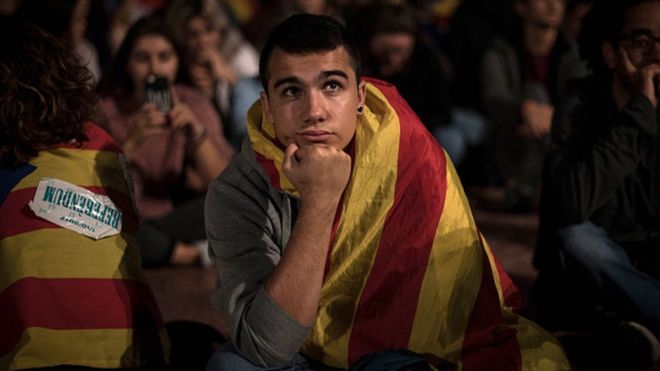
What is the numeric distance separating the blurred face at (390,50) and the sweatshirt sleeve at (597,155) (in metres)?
1.86

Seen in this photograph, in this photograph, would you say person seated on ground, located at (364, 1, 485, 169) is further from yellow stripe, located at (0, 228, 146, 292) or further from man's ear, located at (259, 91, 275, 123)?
yellow stripe, located at (0, 228, 146, 292)

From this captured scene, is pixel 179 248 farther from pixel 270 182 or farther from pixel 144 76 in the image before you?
pixel 270 182

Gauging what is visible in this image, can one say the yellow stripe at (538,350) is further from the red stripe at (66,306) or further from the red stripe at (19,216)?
the red stripe at (19,216)

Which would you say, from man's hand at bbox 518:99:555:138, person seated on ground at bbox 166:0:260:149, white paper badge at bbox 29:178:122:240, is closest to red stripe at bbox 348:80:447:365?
white paper badge at bbox 29:178:122:240

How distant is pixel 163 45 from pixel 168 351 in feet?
5.46

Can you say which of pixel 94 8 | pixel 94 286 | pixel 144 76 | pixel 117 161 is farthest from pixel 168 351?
pixel 94 8

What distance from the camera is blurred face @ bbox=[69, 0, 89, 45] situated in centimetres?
430

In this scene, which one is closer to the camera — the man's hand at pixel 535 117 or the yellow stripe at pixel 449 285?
the yellow stripe at pixel 449 285

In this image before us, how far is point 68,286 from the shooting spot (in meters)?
1.78

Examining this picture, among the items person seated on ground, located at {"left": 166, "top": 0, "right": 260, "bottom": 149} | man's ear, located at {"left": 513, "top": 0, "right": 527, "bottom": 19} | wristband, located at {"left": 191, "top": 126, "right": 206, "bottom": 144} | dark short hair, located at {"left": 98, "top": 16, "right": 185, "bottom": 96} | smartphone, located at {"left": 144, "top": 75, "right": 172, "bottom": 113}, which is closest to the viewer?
smartphone, located at {"left": 144, "top": 75, "right": 172, "bottom": 113}

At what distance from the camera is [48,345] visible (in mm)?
1753

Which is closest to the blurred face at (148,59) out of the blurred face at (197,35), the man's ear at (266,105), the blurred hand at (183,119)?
the blurred hand at (183,119)

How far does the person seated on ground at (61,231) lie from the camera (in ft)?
5.78

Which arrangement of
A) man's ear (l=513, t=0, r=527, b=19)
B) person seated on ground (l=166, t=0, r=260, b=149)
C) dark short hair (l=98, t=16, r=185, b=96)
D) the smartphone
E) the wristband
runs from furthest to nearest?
man's ear (l=513, t=0, r=527, b=19)
person seated on ground (l=166, t=0, r=260, b=149)
dark short hair (l=98, t=16, r=185, b=96)
the wristband
the smartphone
